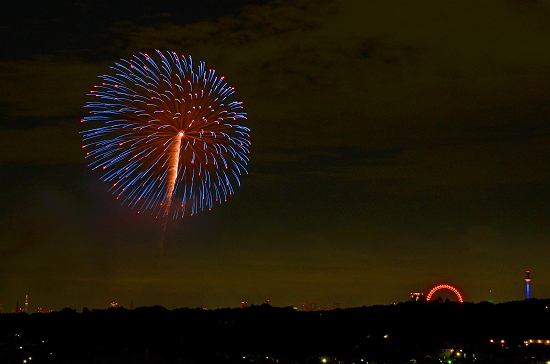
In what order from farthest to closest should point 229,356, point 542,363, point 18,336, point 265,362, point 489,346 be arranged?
point 18,336
point 489,346
point 229,356
point 265,362
point 542,363

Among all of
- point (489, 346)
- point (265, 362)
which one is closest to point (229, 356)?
point (265, 362)

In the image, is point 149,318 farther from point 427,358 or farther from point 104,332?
point 427,358

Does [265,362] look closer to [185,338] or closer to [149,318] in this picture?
[185,338]

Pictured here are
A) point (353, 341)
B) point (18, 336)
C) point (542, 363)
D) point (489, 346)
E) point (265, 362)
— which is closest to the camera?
point (542, 363)

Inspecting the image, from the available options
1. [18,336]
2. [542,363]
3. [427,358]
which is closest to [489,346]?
[427,358]

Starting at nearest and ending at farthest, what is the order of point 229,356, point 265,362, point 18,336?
point 265,362 → point 229,356 → point 18,336

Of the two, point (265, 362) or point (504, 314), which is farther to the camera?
→ point (504, 314)
